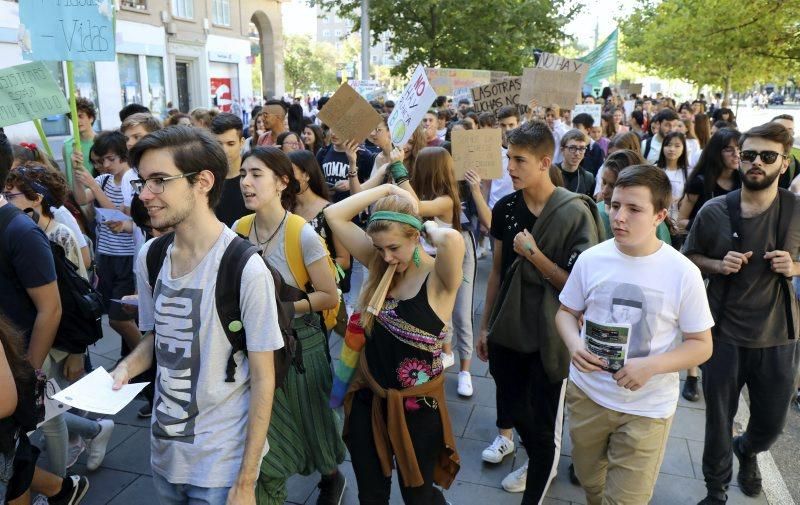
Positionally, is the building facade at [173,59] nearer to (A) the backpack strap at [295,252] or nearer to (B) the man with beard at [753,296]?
(A) the backpack strap at [295,252]

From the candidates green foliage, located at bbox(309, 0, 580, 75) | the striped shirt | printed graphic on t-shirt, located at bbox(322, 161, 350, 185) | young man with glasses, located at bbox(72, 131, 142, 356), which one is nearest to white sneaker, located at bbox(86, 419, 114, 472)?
young man with glasses, located at bbox(72, 131, 142, 356)

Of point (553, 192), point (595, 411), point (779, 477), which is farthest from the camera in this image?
point (779, 477)

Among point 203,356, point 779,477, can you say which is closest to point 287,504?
point 203,356

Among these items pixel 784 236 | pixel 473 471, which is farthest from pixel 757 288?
pixel 473 471

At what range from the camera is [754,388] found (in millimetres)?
3369

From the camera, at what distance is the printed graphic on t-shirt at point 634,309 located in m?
2.50

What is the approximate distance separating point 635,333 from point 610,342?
0.82ft

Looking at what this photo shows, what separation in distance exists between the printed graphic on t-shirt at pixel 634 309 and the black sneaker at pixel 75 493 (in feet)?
9.32

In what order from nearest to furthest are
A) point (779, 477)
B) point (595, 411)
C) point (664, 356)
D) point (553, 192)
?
point (664, 356), point (595, 411), point (553, 192), point (779, 477)

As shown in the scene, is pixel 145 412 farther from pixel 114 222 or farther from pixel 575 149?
pixel 575 149

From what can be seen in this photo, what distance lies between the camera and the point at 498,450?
3.88 m

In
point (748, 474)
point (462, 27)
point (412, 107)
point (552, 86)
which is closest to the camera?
point (748, 474)

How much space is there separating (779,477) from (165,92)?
85.9 ft

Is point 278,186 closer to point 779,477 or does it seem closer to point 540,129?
point 540,129
